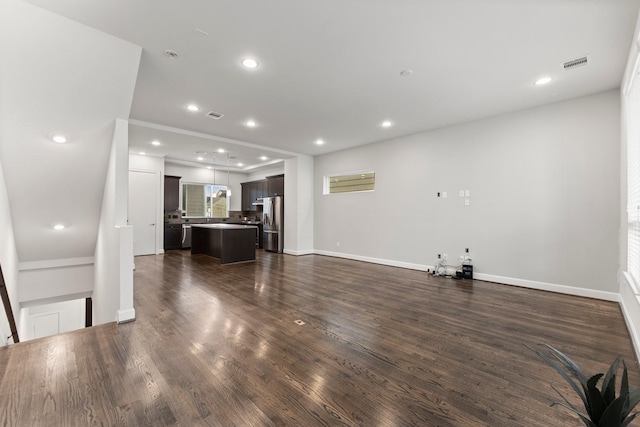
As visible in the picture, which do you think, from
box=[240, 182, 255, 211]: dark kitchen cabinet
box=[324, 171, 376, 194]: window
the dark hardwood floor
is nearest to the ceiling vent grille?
the dark hardwood floor

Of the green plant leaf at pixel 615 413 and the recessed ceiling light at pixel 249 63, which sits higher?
the recessed ceiling light at pixel 249 63

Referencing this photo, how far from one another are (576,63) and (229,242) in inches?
261

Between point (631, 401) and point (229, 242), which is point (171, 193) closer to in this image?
point (229, 242)

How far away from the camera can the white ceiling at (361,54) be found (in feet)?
7.60

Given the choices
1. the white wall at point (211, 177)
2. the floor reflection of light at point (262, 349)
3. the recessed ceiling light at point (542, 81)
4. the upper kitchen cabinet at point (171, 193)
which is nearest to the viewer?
the floor reflection of light at point (262, 349)

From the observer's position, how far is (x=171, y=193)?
333 inches

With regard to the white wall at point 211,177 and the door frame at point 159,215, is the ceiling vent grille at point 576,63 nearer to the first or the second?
the door frame at point 159,215

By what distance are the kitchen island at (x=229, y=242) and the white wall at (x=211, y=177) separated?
8.14 ft

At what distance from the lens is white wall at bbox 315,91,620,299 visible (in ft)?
12.6

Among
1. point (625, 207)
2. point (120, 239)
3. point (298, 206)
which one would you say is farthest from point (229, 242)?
point (625, 207)

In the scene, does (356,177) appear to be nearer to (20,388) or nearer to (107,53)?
(107,53)

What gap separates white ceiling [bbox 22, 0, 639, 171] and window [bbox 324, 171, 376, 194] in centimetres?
207

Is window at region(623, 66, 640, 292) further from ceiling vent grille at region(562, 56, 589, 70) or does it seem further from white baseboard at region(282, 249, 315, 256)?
white baseboard at region(282, 249, 315, 256)

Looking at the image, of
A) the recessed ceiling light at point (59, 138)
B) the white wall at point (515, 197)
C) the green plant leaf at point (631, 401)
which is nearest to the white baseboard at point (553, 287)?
the white wall at point (515, 197)
